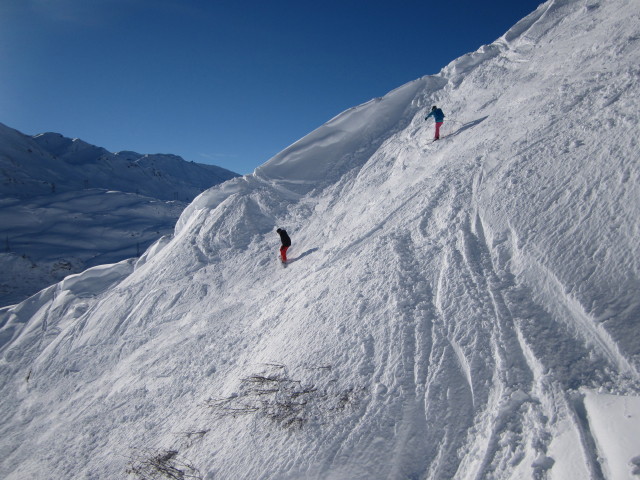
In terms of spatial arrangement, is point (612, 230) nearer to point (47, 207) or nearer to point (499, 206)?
point (499, 206)

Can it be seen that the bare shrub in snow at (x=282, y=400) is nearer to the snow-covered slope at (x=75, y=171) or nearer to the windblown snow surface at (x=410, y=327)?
the windblown snow surface at (x=410, y=327)

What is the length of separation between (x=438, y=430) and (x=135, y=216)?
5669 cm

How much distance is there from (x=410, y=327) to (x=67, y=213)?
60.7 meters

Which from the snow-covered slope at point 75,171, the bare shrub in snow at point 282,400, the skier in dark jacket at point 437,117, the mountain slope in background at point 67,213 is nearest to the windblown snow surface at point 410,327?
the bare shrub in snow at point 282,400

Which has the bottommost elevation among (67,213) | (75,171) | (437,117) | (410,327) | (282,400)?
(282,400)

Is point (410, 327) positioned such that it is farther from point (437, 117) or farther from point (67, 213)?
point (67, 213)

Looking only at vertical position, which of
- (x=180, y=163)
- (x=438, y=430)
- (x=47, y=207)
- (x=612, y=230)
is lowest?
(x=438, y=430)

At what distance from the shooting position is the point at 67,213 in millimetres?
52094

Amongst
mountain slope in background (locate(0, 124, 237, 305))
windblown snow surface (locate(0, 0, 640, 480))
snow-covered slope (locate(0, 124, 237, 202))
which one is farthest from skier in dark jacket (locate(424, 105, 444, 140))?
snow-covered slope (locate(0, 124, 237, 202))

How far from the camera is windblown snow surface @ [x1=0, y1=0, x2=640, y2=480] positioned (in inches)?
184

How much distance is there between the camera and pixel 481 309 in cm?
607

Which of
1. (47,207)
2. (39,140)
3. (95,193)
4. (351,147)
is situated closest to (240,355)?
(351,147)

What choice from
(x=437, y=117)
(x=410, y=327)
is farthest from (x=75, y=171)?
(x=410, y=327)

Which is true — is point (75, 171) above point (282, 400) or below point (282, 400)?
above
